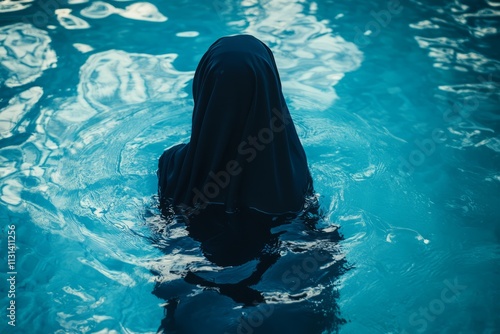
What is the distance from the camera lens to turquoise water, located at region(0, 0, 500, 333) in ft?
11.1

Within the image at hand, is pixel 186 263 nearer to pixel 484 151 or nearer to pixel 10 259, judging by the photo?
pixel 10 259

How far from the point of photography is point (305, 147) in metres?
4.70

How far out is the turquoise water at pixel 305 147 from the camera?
3393 millimetres

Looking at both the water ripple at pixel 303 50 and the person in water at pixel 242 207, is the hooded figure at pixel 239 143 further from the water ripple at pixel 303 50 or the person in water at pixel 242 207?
the water ripple at pixel 303 50

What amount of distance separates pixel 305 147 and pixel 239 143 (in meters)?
2.02

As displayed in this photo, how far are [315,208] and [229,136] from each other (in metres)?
0.98

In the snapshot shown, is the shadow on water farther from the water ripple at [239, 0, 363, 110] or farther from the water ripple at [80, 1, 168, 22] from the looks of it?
the water ripple at [80, 1, 168, 22]

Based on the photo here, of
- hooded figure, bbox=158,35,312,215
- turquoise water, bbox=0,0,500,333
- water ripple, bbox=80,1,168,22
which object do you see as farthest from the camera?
water ripple, bbox=80,1,168,22

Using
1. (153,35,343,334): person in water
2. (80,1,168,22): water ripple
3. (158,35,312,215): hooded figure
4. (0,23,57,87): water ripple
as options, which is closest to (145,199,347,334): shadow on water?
(153,35,343,334): person in water

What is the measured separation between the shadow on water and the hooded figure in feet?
0.49

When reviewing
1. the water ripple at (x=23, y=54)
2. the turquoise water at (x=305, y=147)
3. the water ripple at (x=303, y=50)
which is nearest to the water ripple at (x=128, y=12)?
the turquoise water at (x=305, y=147)

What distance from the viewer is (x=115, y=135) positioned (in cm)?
474

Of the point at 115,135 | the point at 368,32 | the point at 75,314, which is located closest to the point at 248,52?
the point at 75,314

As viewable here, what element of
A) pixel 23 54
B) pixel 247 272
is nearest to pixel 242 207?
pixel 247 272
